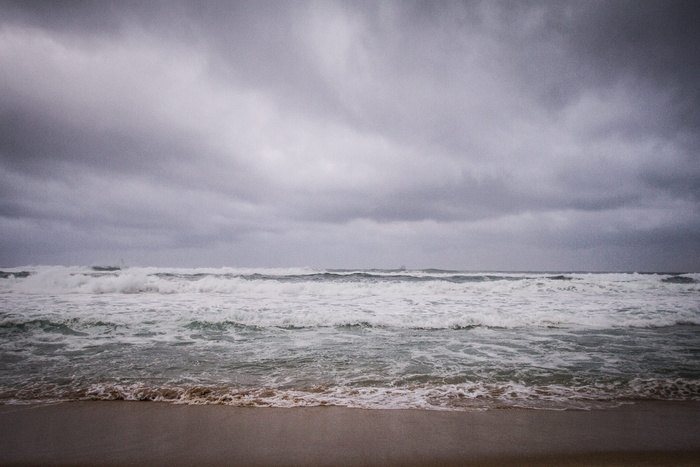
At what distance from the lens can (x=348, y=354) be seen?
679cm

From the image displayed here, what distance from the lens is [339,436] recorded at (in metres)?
3.46

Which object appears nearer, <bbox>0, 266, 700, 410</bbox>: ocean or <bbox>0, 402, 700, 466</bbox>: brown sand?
<bbox>0, 402, 700, 466</bbox>: brown sand

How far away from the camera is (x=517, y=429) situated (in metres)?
3.60

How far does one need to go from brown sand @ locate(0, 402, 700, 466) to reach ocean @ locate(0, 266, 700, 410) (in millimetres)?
336

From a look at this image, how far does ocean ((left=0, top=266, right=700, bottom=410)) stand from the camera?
4664 mm

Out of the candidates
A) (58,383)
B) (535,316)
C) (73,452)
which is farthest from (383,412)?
(535,316)

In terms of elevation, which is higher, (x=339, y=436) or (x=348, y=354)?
(x=339, y=436)

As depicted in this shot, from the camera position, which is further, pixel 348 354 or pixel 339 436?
pixel 348 354

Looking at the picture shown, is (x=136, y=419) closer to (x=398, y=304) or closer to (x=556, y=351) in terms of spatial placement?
(x=556, y=351)

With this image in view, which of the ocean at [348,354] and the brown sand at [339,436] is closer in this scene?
the brown sand at [339,436]

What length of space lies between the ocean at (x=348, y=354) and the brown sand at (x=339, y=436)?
34 cm

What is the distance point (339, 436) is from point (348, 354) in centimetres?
335

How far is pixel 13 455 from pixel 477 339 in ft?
27.6

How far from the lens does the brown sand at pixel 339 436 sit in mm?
3076
